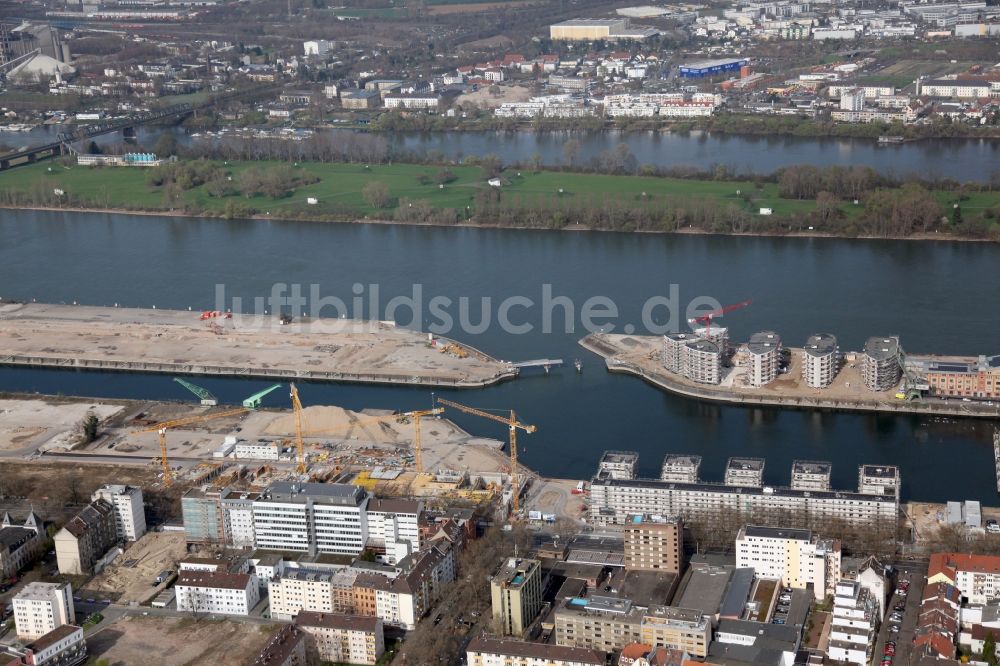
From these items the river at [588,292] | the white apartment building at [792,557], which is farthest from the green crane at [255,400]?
the white apartment building at [792,557]

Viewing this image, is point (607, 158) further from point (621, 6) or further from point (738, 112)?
point (621, 6)

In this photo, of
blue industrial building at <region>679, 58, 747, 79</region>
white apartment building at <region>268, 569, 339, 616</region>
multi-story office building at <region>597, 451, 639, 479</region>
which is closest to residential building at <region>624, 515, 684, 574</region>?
multi-story office building at <region>597, 451, 639, 479</region>

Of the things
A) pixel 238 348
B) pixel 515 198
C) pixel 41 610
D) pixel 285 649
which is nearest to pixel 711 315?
pixel 238 348

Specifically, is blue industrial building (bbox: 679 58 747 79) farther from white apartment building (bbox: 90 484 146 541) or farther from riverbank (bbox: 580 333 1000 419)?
white apartment building (bbox: 90 484 146 541)

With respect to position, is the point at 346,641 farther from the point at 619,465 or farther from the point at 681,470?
the point at 681,470

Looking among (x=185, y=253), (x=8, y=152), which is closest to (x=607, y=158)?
(x=185, y=253)

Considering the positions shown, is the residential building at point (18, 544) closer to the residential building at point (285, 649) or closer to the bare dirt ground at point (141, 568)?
the bare dirt ground at point (141, 568)
